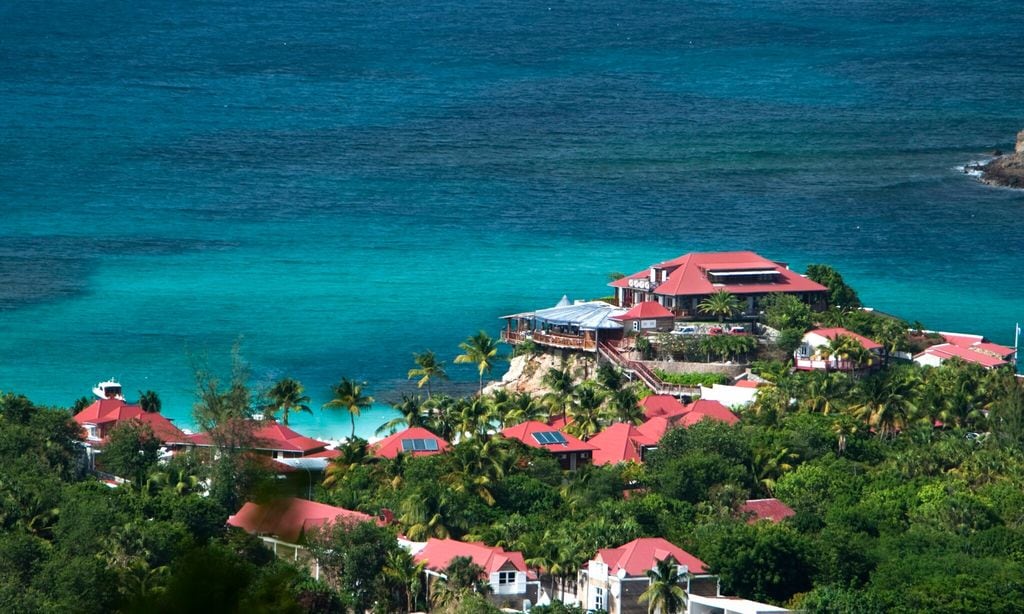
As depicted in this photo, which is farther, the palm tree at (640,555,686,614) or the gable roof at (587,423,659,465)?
the gable roof at (587,423,659,465)

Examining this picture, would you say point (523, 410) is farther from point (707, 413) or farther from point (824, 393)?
point (824, 393)

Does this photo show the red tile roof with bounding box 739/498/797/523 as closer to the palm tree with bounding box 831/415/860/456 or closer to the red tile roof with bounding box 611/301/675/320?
the palm tree with bounding box 831/415/860/456

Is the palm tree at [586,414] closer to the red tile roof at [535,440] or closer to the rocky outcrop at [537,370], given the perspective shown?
the red tile roof at [535,440]

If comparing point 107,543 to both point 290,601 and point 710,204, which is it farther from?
point 710,204

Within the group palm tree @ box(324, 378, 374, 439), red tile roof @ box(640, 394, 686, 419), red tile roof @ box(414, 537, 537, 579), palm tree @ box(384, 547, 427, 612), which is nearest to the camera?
palm tree @ box(384, 547, 427, 612)

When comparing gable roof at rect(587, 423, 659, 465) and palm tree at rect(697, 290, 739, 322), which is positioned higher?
palm tree at rect(697, 290, 739, 322)

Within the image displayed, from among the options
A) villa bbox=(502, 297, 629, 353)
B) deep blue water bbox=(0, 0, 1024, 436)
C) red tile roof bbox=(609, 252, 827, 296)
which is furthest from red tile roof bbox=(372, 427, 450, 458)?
red tile roof bbox=(609, 252, 827, 296)

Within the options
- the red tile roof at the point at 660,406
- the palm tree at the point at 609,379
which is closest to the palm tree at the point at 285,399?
the palm tree at the point at 609,379
